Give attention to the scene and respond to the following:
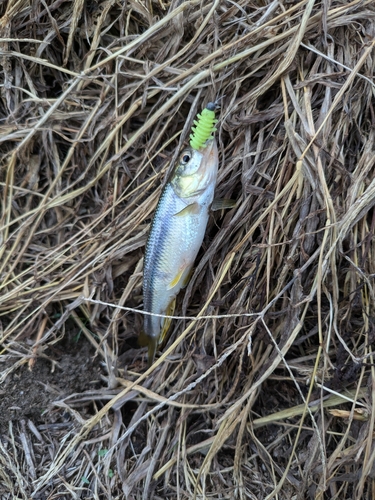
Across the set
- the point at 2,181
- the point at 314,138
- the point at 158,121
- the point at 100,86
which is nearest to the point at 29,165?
the point at 2,181

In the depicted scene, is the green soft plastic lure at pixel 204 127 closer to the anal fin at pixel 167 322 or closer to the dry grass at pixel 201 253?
the dry grass at pixel 201 253

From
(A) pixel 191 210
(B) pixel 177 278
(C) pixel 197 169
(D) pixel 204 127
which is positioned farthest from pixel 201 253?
(D) pixel 204 127

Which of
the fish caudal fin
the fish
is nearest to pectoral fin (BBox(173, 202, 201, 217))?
the fish

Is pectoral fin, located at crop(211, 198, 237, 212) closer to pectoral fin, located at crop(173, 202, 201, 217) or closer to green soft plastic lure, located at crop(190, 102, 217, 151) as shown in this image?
pectoral fin, located at crop(173, 202, 201, 217)

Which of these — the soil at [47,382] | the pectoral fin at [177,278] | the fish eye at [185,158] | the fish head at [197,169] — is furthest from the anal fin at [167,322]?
the fish eye at [185,158]

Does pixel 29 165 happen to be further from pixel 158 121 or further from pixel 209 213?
pixel 209 213

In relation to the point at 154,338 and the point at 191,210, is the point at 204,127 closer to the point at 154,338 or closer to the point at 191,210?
the point at 191,210
